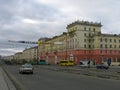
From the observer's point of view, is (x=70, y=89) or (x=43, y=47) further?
(x=43, y=47)

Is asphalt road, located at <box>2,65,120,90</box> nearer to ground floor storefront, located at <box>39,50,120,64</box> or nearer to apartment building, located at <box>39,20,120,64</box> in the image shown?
ground floor storefront, located at <box>39,50,120,64</box>

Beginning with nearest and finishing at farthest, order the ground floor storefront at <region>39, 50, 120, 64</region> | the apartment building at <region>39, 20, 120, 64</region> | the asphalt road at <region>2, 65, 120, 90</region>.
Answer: the asphalt road at <region>2, 65, 120, 90</region> < the ground floor storefront at <region>39, 50, 120, 64</region> < the apartment building at <region>39, 20, 120, 64</region>

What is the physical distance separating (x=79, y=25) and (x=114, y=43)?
58.0 ft

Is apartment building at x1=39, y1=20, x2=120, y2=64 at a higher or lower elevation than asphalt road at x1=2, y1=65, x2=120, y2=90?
higher

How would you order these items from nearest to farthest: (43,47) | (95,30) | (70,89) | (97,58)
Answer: (70,89)
(97,58)
(95,30)
(43,47)

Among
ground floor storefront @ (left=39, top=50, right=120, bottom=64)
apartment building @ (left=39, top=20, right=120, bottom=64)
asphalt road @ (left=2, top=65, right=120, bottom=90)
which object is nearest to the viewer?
asphalt road @ (left=2, top=65, right=120, bottom=90)

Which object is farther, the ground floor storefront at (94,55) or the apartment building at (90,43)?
the apartment building at (90,43)

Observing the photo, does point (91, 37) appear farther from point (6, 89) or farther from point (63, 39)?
point (6, 89)

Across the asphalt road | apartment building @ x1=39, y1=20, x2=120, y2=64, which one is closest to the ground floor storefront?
apartment building @ x1=39, y1=20, x2=120, y2=64

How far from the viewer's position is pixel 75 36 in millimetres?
124250

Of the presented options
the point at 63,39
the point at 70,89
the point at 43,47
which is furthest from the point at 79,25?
the point at 70,89

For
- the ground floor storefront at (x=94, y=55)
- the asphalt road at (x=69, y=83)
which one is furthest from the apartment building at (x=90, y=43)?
the asphalt road at (x=69, y=83)

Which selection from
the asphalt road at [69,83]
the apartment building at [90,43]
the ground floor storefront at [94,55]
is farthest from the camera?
the apartment building at [90,43]

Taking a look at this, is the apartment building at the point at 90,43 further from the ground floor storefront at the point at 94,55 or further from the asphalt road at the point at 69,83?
the asphalt road at the point at 69,83
